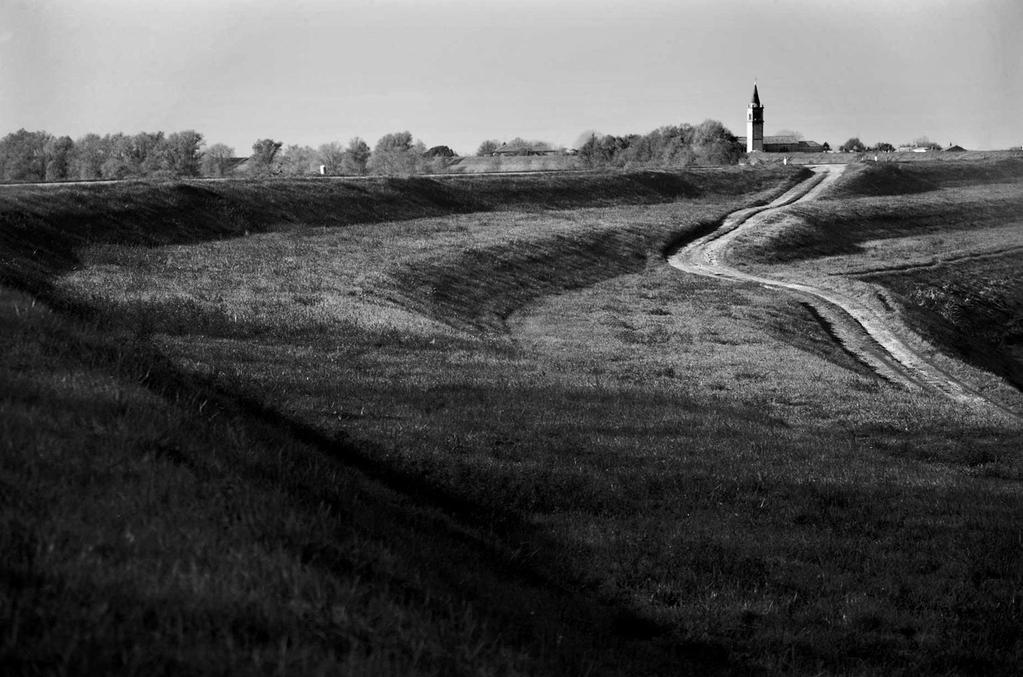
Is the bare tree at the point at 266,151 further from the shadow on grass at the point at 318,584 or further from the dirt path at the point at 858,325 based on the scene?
the shadow on grass at the point at 318,584

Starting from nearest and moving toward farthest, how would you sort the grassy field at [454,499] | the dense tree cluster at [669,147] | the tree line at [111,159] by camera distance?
the grassy field at [454,499]
the tree line at [111,159]
the dense tree cluster at [669,147]

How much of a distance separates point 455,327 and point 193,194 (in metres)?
21.6

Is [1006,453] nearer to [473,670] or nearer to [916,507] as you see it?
[916,507]

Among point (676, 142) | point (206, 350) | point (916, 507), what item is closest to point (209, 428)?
point (916, 507)

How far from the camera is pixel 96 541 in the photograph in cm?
573

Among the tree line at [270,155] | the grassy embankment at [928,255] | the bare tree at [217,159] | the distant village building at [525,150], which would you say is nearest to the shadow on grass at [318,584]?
the grassy embankment at [928,255]

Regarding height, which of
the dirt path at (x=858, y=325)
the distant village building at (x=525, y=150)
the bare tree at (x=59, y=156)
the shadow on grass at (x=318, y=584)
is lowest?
the dirt path at (x=858, y=325)

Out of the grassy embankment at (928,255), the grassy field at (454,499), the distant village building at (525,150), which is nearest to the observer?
the grassy field at (454,499)

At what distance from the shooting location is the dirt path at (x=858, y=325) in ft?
109

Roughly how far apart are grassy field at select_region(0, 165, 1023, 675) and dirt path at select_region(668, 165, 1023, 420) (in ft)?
12.9

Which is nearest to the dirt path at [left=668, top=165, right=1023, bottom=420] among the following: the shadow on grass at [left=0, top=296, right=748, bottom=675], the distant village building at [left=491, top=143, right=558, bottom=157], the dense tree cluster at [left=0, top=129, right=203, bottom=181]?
the shadow on grass at [left=0, top=296, right=748, bottom=675]

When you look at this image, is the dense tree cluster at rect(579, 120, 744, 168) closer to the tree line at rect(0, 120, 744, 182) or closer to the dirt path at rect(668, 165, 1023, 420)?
the tree line at rect(0, 120, 744, 182)

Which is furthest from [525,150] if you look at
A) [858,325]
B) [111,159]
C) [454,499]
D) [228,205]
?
[454,499]

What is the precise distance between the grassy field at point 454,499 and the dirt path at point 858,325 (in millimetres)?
3920
